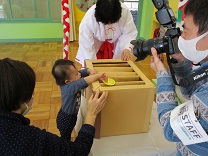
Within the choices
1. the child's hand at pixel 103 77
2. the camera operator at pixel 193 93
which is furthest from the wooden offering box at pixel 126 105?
the camera operator at pixel 193 93

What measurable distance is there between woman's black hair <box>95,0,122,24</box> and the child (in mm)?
347

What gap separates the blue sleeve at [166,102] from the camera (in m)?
0.54

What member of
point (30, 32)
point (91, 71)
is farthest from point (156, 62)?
point (30, 32)

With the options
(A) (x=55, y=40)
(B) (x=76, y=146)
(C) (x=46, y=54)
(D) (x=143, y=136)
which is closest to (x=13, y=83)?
(B) (x=76, y=146)

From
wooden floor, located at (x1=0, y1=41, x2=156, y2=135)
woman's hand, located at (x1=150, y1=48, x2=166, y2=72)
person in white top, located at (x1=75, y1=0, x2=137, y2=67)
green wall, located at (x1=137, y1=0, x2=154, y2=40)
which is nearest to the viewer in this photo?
woman's hand, located at (x1=150, y1=48, x2=166, y2=72)

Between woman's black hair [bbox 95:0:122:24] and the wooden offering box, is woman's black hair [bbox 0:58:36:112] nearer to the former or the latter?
the wooden offering box

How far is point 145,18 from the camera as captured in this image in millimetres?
3939

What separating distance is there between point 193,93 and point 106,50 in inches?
41.2

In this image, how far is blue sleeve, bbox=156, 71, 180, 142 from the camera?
1.79 feet

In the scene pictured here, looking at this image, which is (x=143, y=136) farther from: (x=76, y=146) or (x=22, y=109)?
(x=22, y=109)

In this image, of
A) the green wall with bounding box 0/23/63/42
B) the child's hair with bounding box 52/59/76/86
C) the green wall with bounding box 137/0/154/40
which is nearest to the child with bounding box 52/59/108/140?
the child's hair with bounding box 52/59/76/86

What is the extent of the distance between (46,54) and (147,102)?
277 cm

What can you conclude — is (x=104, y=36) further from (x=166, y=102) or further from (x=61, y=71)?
(x=166, y=102)

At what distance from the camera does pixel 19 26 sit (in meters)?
3.88
